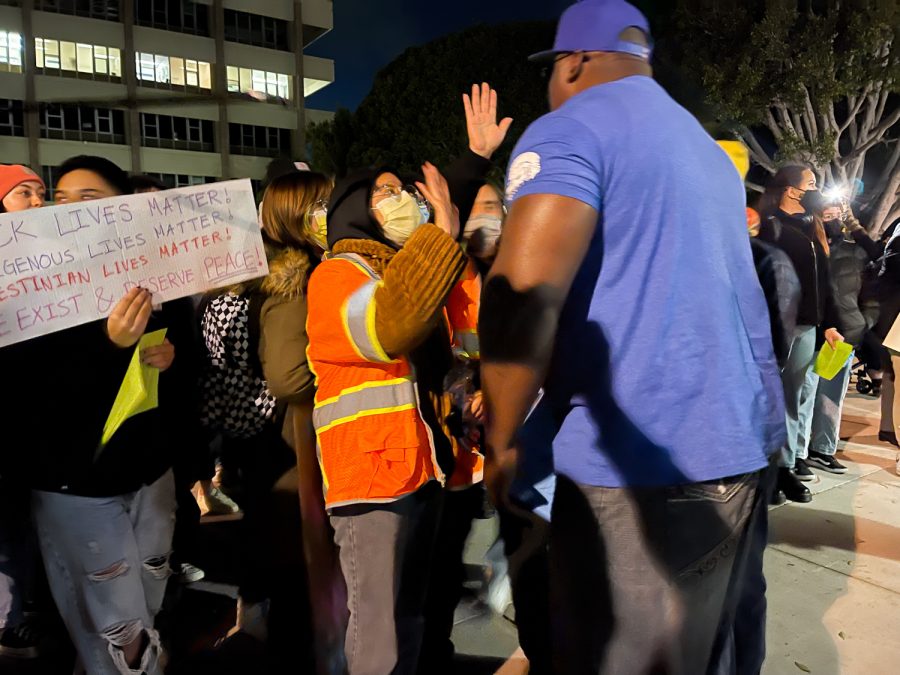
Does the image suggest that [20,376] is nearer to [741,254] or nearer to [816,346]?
[741,254]

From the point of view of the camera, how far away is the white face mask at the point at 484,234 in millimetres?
3172

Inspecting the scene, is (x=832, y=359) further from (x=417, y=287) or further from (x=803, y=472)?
(x=417, y=287)

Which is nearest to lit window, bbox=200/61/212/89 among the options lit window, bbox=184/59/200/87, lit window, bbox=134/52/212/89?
lit window, bbox=134/52/212/89

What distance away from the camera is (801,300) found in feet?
14.9

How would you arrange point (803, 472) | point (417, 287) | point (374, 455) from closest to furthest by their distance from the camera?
point (417, 287), point (374, 455), point (803, 472)

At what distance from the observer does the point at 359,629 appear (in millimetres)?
2150

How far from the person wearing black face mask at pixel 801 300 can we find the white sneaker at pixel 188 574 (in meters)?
3.46

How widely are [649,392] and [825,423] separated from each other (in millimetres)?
4524

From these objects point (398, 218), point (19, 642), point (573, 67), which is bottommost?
point (19, 642)

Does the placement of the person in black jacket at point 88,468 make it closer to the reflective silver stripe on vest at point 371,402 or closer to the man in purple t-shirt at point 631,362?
the reflective silver stripe on vest at point 371,402

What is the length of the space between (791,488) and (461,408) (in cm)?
309

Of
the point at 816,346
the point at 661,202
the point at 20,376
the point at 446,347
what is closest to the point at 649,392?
the point at 661,202

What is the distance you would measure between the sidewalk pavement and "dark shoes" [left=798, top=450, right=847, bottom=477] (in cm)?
9

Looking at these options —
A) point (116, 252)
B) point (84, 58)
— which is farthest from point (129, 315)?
point (84, 58)
